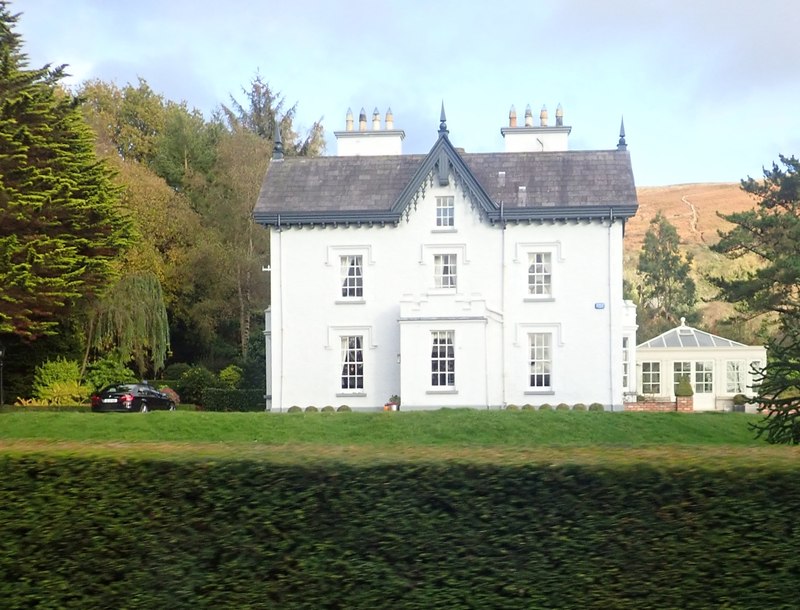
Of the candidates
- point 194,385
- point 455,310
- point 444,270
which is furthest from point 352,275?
point 194,385

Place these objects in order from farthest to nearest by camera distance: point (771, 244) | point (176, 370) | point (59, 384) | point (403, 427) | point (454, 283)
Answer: point (176, 370) → point (771, 244) → point (59, 384) → point (454, 283) → point (403, 427)

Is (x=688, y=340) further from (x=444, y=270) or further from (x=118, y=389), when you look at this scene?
(x=118, y=389)

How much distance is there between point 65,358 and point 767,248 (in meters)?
32.8

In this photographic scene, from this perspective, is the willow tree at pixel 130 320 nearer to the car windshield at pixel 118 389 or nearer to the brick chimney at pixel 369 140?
the car windshield at pixel 118 389

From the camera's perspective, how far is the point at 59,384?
128 ft

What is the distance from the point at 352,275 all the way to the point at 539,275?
283 inches

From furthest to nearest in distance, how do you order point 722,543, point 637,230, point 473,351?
point 637,230 → point 473,351 → point 722,543

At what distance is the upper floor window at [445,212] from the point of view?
35500 mm

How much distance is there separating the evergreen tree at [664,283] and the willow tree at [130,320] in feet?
108

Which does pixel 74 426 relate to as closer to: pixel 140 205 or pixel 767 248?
pixel 140 205

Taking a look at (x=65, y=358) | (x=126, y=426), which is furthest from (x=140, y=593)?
(x=65, y=358)

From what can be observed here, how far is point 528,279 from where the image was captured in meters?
35.2

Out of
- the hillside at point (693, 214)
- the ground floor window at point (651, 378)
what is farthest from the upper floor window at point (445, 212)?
the hillside at point (693, 214)

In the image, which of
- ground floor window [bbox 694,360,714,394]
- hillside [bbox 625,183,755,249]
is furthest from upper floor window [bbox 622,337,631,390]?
hillside [bbox 625,183,755,249]
